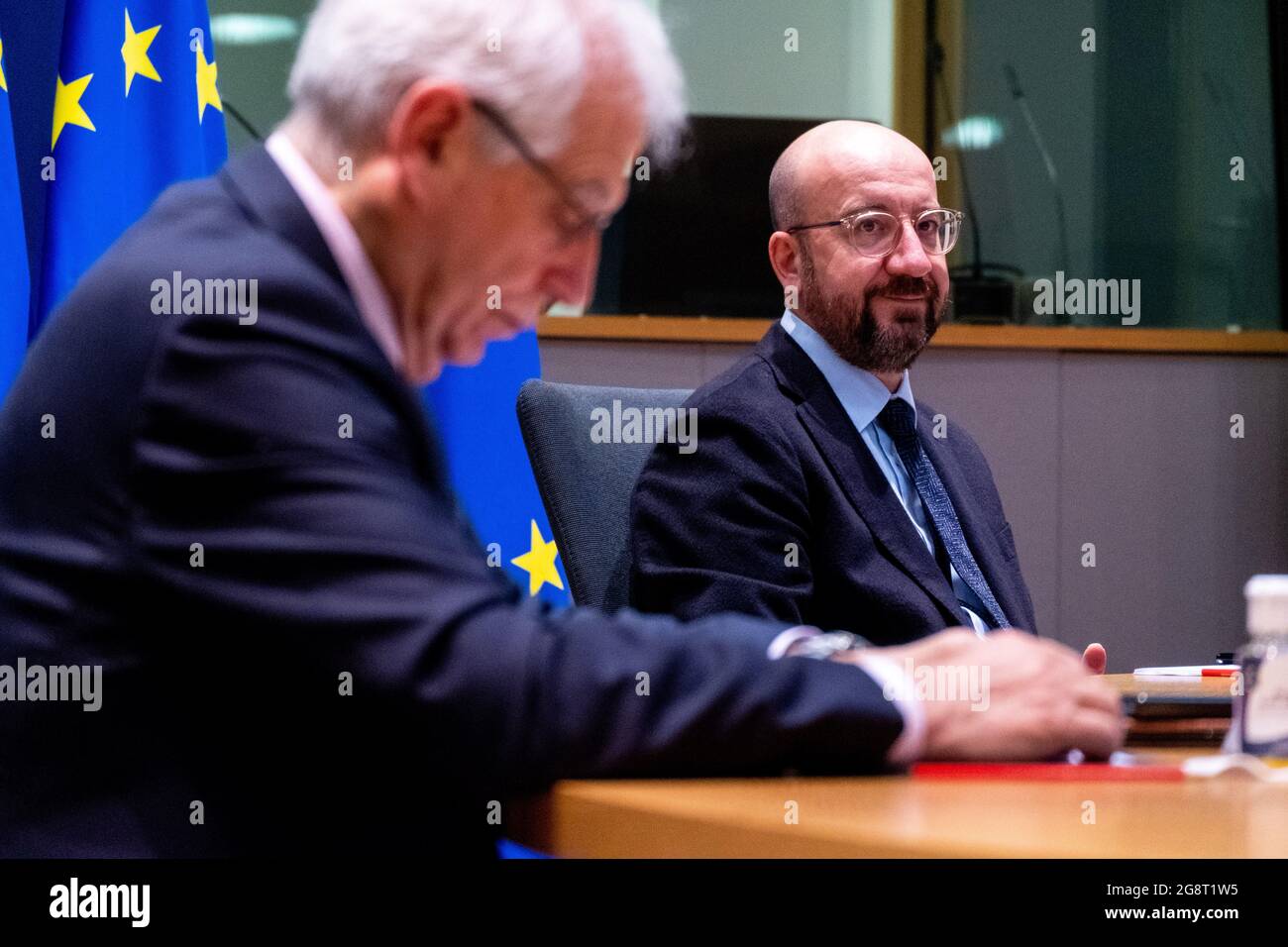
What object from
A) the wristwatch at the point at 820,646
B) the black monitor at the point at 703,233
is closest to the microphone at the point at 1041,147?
the black monitor at the point at 703,233

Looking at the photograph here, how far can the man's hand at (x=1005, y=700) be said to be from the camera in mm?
931

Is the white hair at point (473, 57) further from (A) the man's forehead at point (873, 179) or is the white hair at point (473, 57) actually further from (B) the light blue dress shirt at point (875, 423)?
(A) the man's forehead at point (873, 179)

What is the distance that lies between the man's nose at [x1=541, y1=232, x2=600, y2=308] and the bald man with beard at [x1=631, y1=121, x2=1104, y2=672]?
0.71 metres

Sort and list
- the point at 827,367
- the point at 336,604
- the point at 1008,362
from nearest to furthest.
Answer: the point at 336,604
the point at 827,367
the point at 1008,362

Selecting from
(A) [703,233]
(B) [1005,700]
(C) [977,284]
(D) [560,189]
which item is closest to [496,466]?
(A) [703,233]

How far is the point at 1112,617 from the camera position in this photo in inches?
149

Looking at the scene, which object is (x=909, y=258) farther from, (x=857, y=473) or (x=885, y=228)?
(x=857, y=473)

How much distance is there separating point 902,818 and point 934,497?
1.36 meters

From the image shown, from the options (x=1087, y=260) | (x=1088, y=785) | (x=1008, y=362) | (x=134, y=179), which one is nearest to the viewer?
(x=1088, y=785)

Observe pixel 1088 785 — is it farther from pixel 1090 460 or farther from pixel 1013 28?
pixel 1013 28

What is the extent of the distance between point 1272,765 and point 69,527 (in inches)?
33.5

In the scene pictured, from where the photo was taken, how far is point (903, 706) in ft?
3.01
